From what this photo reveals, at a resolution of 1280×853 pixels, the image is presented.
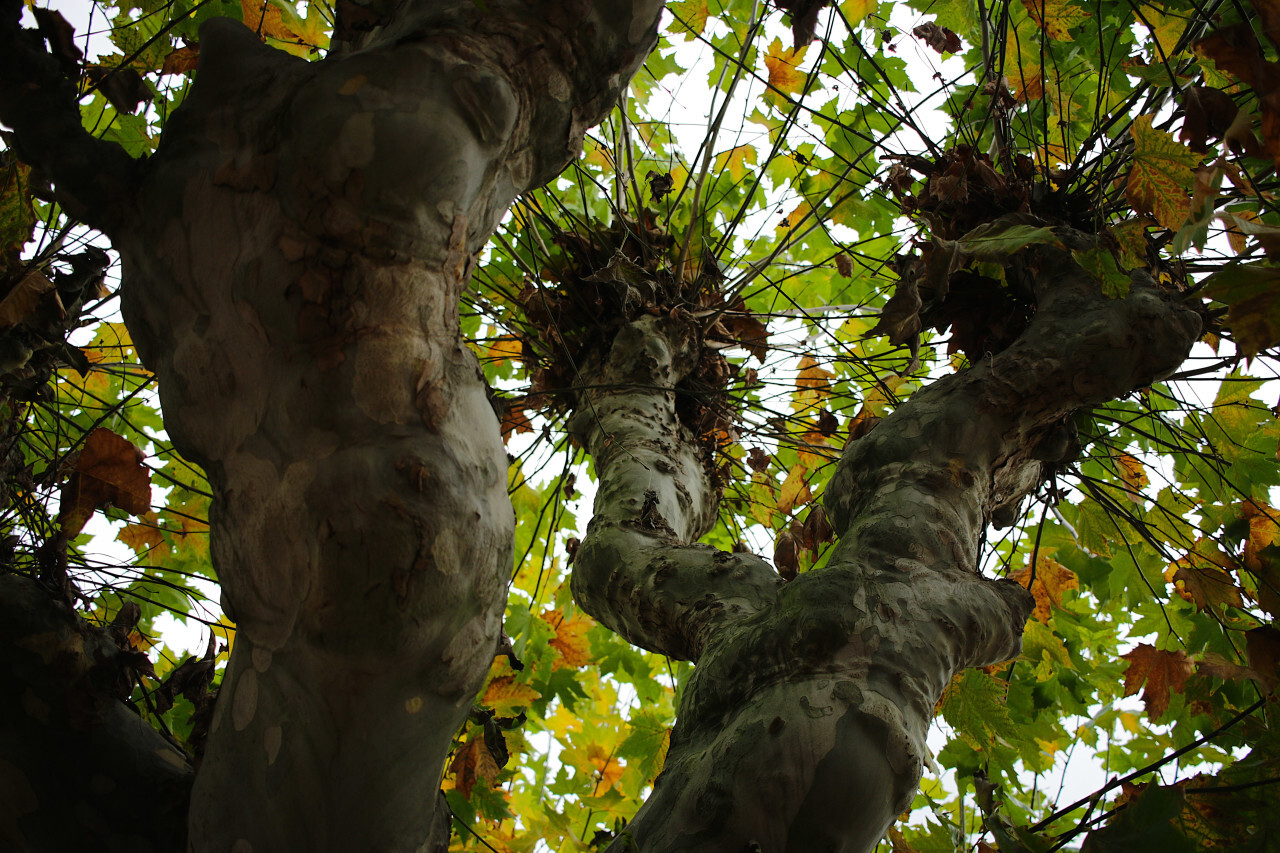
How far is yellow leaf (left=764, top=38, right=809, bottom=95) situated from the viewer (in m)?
3.20

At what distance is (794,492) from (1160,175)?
1.82m

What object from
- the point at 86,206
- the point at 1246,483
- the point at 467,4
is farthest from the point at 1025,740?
the point at 86,206

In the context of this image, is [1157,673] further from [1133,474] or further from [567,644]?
[567,644]

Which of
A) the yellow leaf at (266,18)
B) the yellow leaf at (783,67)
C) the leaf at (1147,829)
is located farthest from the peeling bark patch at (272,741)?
the yellow leaf at (783,67)

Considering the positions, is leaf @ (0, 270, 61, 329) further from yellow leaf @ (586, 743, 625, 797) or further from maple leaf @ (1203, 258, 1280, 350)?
yellow leaf @ (586, 743, 625, 797)

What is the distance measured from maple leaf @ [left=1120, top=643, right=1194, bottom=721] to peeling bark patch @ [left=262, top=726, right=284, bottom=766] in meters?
2.34

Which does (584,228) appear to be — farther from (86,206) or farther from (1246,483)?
(1246,483)

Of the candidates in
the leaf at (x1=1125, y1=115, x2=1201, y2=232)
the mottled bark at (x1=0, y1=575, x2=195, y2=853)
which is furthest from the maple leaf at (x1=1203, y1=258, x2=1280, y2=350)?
the mottled bark at (x1=0, y1=575, x2=195, y2=853)

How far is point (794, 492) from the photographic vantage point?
3189mm

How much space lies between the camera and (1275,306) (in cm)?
116

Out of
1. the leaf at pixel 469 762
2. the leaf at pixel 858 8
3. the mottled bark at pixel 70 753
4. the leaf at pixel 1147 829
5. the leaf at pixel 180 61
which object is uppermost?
the leaf at pixel 858 8

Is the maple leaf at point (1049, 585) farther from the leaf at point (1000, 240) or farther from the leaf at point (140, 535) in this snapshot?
the leaf at point (140, 535)

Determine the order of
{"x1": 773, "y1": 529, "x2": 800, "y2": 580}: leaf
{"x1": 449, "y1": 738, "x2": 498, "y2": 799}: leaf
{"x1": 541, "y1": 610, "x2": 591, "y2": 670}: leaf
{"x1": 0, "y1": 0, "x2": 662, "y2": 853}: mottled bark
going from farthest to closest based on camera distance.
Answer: {"x1": 541, "y1": 610, "x2": 591, "y2": 670}: leaf
{"x1": 449, "y1": 738, "x2": 498, "y2": 799}: leaf
{"x1": 773, "y1": 529, "x2": 800, "y2": 580}: leaf
{"x1": 0, "y1": 0, "x2": 662, "y2": 853}: mottled bark

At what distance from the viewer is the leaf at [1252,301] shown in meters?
1.16
